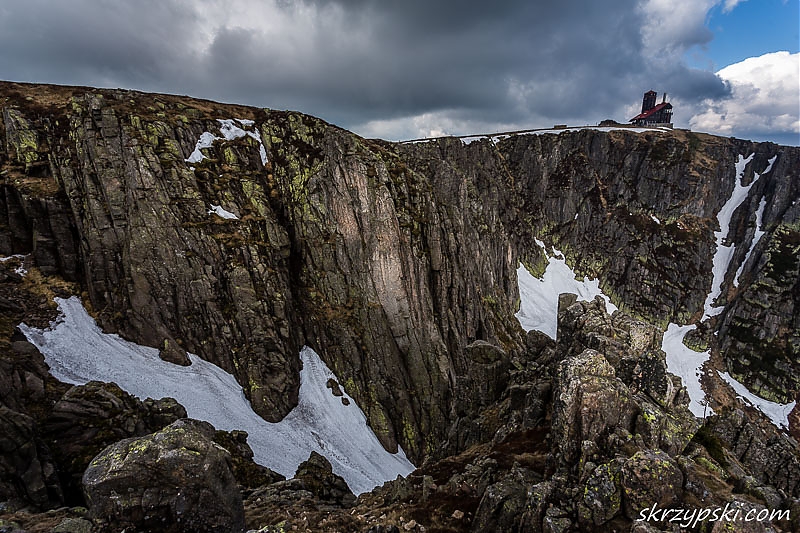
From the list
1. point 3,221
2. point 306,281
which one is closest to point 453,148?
point 306,281

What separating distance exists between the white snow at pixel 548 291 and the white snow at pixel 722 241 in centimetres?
2515

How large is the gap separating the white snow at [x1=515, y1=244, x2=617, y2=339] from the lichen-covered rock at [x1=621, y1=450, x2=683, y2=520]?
6506cm

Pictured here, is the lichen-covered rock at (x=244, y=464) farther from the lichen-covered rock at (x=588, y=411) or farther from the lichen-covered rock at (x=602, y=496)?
the lichen-covered rock at (x=602, y=496)

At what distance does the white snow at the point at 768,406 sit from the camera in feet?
219

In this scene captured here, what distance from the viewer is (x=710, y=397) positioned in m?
69.6

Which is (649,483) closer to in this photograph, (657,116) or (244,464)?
(244,464)

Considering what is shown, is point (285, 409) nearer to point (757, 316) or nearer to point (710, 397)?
point (710, 397)

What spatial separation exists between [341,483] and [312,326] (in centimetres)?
2241

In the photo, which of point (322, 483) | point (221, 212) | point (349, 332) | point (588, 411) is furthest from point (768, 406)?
point (221, 212)

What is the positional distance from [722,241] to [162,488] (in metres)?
138

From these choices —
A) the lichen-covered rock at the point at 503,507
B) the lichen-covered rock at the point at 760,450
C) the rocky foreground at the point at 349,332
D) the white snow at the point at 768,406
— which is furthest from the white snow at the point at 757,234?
the lichen-covered rock at the point at 503,507

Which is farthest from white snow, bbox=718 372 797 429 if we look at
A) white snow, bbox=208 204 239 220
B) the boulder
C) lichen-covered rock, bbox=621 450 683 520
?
white snow, bbox=208 204 239 220

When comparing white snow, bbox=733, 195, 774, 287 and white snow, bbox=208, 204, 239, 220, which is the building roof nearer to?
white snow, bbox=733, 195, 774, 287

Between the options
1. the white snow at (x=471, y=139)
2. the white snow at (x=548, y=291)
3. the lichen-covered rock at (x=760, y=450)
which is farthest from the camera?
the white snow at (x=471, y=139)
